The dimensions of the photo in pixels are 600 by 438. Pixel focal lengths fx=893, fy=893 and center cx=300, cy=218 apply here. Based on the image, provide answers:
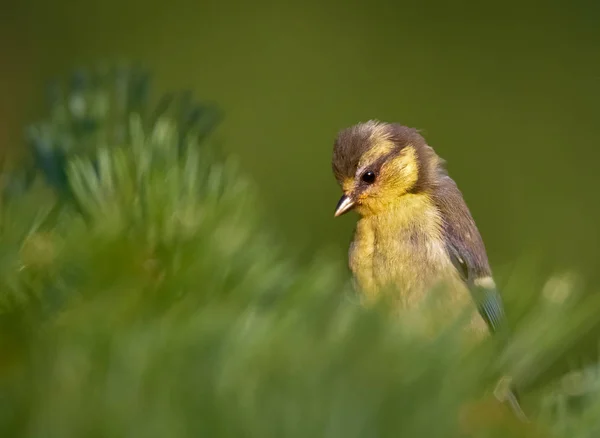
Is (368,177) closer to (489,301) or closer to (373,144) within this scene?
(373,144)

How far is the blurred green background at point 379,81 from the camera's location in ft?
4.19

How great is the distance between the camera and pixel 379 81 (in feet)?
4.58

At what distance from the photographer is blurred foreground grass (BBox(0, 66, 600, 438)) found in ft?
0.90

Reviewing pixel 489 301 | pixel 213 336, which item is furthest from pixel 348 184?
pixel 213 336

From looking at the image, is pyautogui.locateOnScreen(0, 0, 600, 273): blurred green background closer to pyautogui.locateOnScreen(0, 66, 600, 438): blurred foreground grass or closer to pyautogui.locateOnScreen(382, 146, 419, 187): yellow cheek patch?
pyautogui.locateOnScreen(382, 146, 419, 187): yellow cheek patch

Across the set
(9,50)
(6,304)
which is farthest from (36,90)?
(6,304)

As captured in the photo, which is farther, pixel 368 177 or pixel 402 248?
pixel 368 177

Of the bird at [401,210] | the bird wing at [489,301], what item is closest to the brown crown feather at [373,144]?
the bird at [401,210]

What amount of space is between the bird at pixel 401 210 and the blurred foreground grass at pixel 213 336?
2.02ft

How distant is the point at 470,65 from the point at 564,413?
1.14 metres

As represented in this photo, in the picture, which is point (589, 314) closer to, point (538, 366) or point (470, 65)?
point (538, 366)

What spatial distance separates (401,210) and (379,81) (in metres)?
0.31

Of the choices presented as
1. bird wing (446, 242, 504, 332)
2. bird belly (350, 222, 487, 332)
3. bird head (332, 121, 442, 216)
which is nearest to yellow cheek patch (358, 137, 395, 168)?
bird head (332, 121, 442, 216)

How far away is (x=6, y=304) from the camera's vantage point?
0.33 metres
